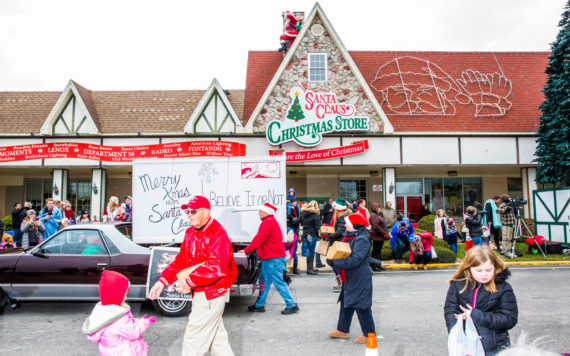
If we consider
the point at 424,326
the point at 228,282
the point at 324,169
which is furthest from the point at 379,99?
the point at 228,282

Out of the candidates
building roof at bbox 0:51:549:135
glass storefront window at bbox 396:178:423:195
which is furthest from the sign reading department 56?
glass storefront window at bbox 396:178:423:195

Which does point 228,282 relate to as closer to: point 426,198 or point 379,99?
point 379,99

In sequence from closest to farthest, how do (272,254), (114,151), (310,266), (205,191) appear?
1. (272,254)
2. (205,191)
3. (310,266)
4. (114,151)

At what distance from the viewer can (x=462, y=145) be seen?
17641 mm

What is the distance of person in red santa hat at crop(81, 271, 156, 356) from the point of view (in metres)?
3.53

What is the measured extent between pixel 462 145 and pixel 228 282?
15991 mm

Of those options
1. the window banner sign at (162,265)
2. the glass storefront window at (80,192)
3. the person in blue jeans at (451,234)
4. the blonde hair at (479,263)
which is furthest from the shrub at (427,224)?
the glass storefront window at (80,192)

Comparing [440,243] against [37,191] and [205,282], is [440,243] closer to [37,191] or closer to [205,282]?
[205,282]

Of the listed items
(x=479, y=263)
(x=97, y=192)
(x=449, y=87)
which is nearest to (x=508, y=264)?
(x=479, y=263)

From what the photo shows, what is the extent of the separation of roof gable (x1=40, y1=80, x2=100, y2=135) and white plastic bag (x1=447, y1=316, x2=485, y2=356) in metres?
16.9

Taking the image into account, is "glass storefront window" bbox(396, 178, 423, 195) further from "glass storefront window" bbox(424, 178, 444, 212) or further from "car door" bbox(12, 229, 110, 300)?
"car door" bbox(12, 229, 110, 300)

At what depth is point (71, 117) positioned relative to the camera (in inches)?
686

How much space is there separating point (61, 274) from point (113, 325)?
3.90 m

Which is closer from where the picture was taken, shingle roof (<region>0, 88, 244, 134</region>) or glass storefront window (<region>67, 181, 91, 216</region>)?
shingle roof (<region>0, 88, 244, 134</region>)
